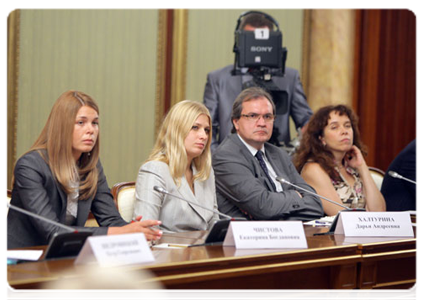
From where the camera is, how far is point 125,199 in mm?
2982

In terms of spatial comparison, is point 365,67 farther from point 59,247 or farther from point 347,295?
point 59,247

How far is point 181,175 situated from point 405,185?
1.50 metres

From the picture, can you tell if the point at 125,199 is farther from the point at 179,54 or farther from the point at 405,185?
the point at 179,54

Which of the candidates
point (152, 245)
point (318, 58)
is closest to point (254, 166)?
point (152, 245)

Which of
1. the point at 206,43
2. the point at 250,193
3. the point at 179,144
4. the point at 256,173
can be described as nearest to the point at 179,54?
the point at 206,43

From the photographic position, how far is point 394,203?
147 inches

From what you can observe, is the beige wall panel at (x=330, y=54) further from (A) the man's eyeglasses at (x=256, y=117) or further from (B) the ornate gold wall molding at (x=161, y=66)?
(A) the man's eyeglasses at (x=256, y=117)

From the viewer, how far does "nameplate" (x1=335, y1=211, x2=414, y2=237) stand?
243cm

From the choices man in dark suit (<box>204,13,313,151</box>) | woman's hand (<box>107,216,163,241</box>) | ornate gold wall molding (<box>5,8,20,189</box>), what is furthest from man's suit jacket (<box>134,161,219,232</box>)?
ornate gold wall molding (<box>5,8,20,189</box>)

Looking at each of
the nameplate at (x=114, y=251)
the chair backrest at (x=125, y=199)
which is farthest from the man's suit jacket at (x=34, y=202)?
the nameplate at (x=114, y=251)

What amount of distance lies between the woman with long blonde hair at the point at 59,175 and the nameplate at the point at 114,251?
531 mm

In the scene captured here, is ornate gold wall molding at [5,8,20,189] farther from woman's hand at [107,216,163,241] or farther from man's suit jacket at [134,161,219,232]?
woman's hand at [107,216,163,241]

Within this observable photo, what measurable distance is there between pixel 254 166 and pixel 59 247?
1.61 metres

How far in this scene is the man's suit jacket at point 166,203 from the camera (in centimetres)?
270
